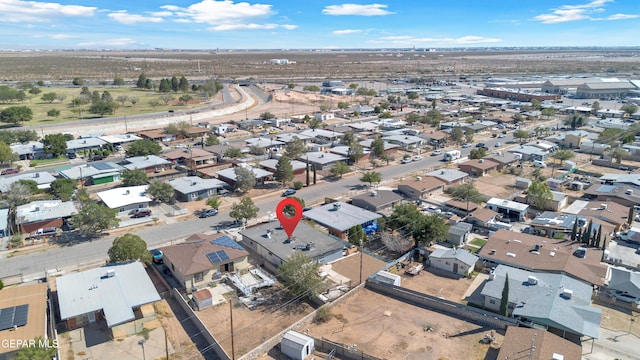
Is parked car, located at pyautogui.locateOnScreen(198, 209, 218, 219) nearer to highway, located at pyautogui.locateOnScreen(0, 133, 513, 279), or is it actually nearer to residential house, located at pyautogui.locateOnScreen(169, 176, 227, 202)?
highway, located at pyautogui.locateOnScreen(0, 133, 513, 279)

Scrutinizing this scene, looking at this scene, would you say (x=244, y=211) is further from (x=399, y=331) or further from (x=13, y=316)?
(x=399, y=331)

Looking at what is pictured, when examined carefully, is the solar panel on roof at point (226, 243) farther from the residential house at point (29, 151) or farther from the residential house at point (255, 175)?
the residential house at point (29, 151)

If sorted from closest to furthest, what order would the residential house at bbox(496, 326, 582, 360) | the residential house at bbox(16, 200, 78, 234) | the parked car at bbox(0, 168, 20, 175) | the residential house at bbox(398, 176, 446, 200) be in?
the residential house at bbox(496, 326, 582, 360) < the residential house at bbox(16, 200, 78, 234) < the residential house at bbox(398, 176, 446, 200) < the parked car at bbox(0, 168, 20, 175)

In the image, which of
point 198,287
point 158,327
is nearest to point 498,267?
point 198,287

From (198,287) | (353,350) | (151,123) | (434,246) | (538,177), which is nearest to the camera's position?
(353,350)

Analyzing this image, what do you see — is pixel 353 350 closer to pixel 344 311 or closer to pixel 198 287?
pixel 344 311

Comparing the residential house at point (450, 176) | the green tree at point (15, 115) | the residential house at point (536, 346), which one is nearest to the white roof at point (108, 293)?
the residential house at point (536, 346)

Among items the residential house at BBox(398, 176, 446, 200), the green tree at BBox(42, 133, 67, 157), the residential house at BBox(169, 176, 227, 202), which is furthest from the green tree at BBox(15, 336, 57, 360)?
the green tree at BBox(42, 133, 67, 157)
